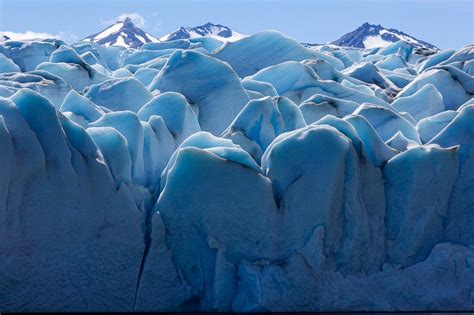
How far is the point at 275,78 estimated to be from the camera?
673 cm

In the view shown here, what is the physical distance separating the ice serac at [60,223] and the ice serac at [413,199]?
1.81m

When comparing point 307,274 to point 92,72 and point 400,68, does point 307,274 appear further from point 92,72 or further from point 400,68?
point 400,68

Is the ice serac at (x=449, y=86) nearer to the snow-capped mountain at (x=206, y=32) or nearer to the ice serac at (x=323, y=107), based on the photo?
the ice serac at (x=323, y=107)

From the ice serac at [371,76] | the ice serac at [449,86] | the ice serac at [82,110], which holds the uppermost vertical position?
the ice serac at [82,110]

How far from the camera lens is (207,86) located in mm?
5938

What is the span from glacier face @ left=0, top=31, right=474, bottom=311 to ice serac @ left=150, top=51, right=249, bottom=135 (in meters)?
0.62

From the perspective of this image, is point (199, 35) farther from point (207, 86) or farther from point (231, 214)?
point (231, 214)

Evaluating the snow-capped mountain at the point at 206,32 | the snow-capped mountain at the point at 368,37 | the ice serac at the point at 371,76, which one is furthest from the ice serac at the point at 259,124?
the snow-capped mountain at the point at 368,37

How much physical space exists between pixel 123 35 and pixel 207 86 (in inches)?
1060

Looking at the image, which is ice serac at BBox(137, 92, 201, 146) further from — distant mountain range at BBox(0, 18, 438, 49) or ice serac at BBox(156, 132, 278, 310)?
distant mountain range at BBox(0, 18, 438, 49)

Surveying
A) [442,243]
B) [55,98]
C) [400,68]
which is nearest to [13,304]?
[55,98]

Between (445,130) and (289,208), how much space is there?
58.9 inches

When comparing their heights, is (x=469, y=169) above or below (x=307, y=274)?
above

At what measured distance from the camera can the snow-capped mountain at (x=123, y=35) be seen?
102 ft
